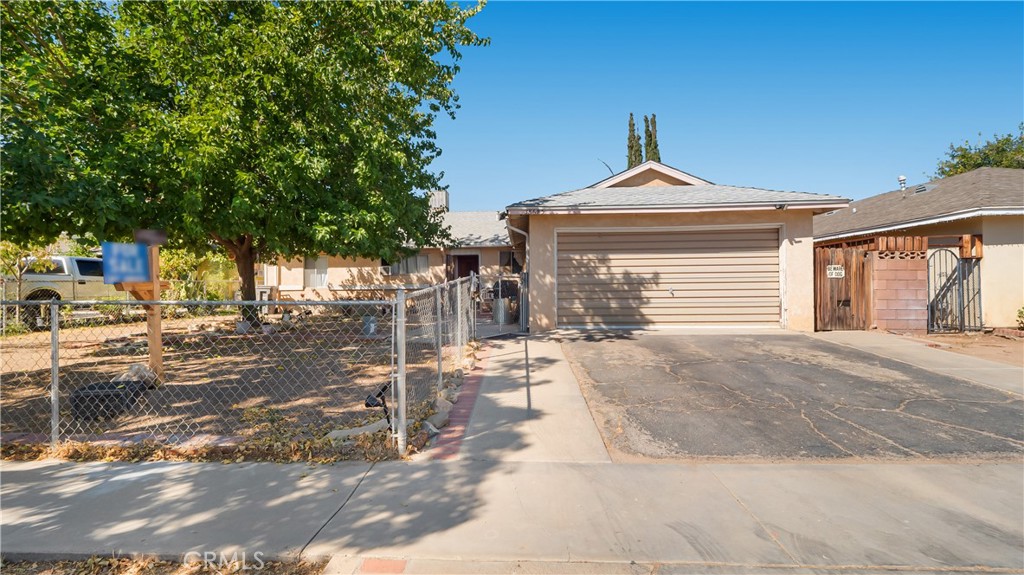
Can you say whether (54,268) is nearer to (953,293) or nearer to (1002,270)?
(953,293)

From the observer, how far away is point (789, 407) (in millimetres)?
5773

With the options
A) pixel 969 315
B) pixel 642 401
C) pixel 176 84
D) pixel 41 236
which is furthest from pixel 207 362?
pixel 969 315

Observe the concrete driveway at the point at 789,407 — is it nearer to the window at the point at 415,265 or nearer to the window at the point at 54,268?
the window at the point at 415,265

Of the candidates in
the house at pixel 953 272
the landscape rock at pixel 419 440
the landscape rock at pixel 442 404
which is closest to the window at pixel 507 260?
the house at pixel 953 272

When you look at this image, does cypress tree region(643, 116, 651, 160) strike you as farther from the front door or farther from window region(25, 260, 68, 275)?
window region(25, 260, 68, 275)

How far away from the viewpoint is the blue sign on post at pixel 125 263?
18.6ft

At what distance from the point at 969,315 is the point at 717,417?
10763mm

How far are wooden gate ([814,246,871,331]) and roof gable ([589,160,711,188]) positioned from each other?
597 centimetres

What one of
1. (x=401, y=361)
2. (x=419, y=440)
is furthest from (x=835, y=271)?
(x=401, y=361)

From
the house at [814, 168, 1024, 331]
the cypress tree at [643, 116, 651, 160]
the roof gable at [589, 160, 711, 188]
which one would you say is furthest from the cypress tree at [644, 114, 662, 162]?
the house at [814, 168, 1024, 331]

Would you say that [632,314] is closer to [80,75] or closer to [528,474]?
[528,474]

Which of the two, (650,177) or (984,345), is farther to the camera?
(650,177)

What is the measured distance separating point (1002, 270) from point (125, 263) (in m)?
17.4

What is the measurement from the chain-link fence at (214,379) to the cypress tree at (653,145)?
2278 centimetres
